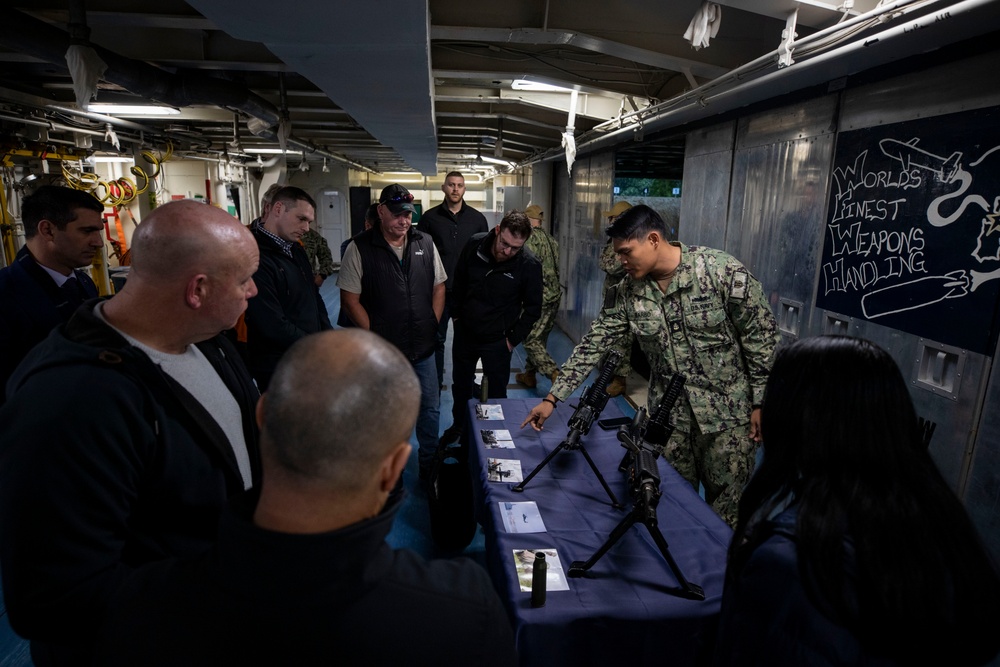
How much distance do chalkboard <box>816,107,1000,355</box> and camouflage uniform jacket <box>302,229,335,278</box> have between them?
5.02m

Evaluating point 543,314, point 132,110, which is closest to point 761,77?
point 543,314

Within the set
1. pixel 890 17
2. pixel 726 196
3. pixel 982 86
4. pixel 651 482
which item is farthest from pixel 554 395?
pixel 726 196

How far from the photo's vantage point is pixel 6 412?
101 cm

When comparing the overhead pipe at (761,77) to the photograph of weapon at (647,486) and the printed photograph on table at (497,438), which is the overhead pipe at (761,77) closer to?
the photograph of weapon at (647,486)

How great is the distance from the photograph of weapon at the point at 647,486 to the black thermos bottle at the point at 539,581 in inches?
7.0

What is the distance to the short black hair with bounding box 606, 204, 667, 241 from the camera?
240 centimetres

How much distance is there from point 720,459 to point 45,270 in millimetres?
3196

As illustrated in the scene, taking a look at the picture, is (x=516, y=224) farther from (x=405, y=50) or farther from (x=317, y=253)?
(x=317, y=253)

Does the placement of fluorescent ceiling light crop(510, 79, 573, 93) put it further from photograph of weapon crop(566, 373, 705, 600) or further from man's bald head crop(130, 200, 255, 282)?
man's bald head crop(130, 200, 255, 282)

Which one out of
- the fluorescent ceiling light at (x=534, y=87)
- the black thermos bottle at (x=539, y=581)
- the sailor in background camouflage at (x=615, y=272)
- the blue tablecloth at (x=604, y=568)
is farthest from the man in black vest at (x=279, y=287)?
the sailor in background camouflage at (x=615, y=272)

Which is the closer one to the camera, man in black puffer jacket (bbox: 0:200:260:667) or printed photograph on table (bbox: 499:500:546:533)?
man in black puffer jacket (bbox: 0:200:260:667)

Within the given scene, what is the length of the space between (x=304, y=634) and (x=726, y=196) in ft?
12.8

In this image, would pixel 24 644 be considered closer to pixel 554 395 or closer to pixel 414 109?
pixel 554 395

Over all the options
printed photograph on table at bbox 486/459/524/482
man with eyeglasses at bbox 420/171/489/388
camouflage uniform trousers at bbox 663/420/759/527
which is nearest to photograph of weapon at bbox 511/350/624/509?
printed photograph on table at bbox 486/459/524/482
